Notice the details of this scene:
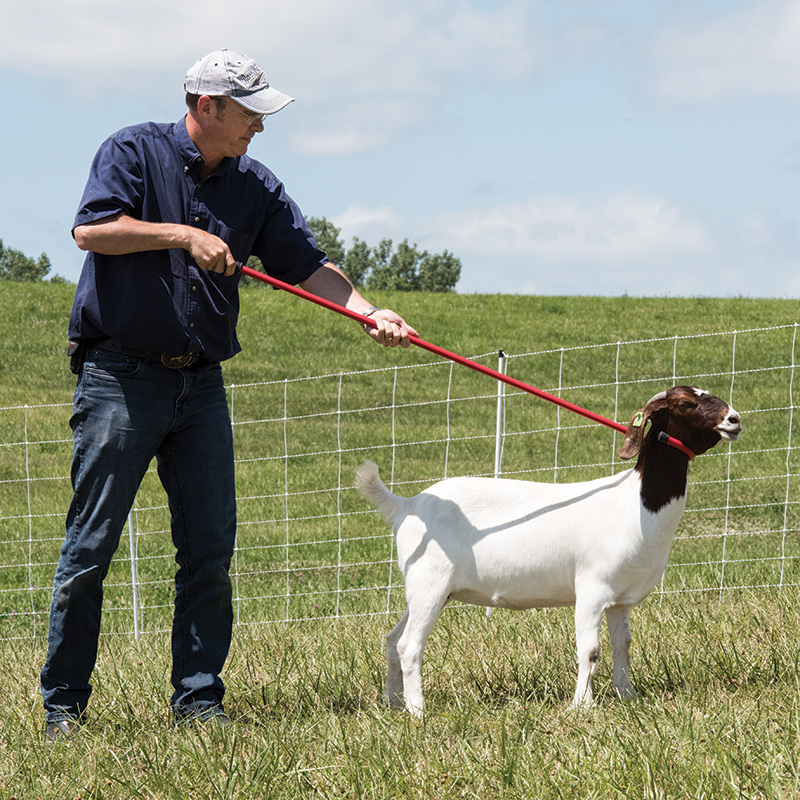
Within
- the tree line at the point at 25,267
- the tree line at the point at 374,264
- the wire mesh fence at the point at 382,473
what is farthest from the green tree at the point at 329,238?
the wire mesh fence at the point at 382,473

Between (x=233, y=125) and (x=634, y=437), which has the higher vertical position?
(x=233, y=125)

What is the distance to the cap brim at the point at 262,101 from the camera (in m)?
3.84

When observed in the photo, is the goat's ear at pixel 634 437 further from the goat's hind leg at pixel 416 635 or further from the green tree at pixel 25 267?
the green tree at pixel 25 267

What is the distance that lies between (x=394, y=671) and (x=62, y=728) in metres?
1.32

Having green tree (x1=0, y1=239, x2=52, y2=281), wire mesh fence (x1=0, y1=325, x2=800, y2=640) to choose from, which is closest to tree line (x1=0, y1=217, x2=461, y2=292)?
green tree (x1=0, y1=239, x2=52, y2=281)

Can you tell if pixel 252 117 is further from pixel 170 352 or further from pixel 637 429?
pixel 637 429

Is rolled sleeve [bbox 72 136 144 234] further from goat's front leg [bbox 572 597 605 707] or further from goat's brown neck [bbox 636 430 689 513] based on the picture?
goat's front leg [bbox 572 597 605 707]

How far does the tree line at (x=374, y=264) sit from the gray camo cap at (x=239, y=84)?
6945 cm

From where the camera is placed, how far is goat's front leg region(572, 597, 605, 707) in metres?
4.06

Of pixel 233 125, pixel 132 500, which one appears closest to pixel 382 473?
pixel 132 500

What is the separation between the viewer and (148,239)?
12.2ft

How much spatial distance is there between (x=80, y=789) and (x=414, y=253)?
7973 cm

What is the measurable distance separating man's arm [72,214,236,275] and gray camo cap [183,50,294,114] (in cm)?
51

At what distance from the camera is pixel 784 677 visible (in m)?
4.29
